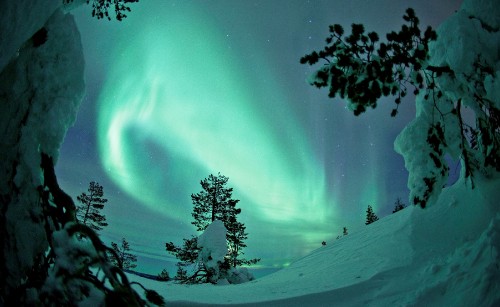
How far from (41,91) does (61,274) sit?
80.4 inches

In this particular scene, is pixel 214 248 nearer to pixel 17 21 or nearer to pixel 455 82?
pixel 455 82

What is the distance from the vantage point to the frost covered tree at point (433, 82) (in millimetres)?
3979

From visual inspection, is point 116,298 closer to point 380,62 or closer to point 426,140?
point 380,62

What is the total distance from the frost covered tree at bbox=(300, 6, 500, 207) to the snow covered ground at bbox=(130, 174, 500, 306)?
1.14 m

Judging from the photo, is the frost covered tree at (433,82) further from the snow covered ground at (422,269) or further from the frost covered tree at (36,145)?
the frost covered tree at (36,145)

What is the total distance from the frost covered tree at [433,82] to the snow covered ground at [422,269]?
3.75ft

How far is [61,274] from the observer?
6.99ft

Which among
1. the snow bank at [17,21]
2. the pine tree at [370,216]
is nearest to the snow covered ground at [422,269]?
the snow bank at [17,21]

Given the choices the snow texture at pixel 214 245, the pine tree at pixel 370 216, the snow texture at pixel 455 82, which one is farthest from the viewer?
the pine tree at pixel 370 216

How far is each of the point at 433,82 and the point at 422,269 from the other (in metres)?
4.07

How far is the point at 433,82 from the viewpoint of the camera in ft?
17.2

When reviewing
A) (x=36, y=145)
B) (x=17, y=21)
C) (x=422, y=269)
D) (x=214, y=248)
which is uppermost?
(x=214, y=248)

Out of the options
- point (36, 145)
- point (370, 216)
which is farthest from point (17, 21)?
point (370, 216)

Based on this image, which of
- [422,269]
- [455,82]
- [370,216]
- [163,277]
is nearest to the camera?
[455,82]
